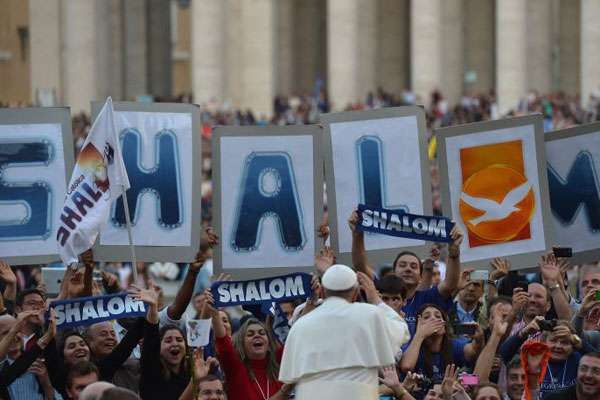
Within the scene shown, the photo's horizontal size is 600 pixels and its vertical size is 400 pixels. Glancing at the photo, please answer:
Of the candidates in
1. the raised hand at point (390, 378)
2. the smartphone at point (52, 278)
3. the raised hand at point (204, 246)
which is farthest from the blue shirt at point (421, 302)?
the smartphone at point (52, 278)

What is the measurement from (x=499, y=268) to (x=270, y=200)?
7.81 ft

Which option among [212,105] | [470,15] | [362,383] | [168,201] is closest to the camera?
[362,383]

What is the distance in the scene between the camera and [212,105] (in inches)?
3201

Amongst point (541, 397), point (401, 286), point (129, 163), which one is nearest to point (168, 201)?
point (129, 163)

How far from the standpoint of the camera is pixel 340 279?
1446 centimetres

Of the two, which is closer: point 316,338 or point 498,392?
point 316,338

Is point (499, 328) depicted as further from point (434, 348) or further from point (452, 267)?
point (452, 267)

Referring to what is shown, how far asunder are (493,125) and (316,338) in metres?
6.69

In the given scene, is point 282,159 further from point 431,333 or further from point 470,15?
point 470,15

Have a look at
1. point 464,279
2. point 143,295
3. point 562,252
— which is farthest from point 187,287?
point 562,252

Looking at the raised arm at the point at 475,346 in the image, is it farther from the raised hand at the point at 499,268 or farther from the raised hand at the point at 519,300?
the raised hand at the point at 499,268

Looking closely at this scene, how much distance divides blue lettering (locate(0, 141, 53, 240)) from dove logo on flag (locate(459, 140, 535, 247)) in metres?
4.18

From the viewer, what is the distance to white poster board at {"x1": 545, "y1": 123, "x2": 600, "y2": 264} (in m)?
21.0

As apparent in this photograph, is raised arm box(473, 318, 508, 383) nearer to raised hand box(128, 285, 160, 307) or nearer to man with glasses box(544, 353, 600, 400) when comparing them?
man with glasses box(544, 353, 600, 400)
